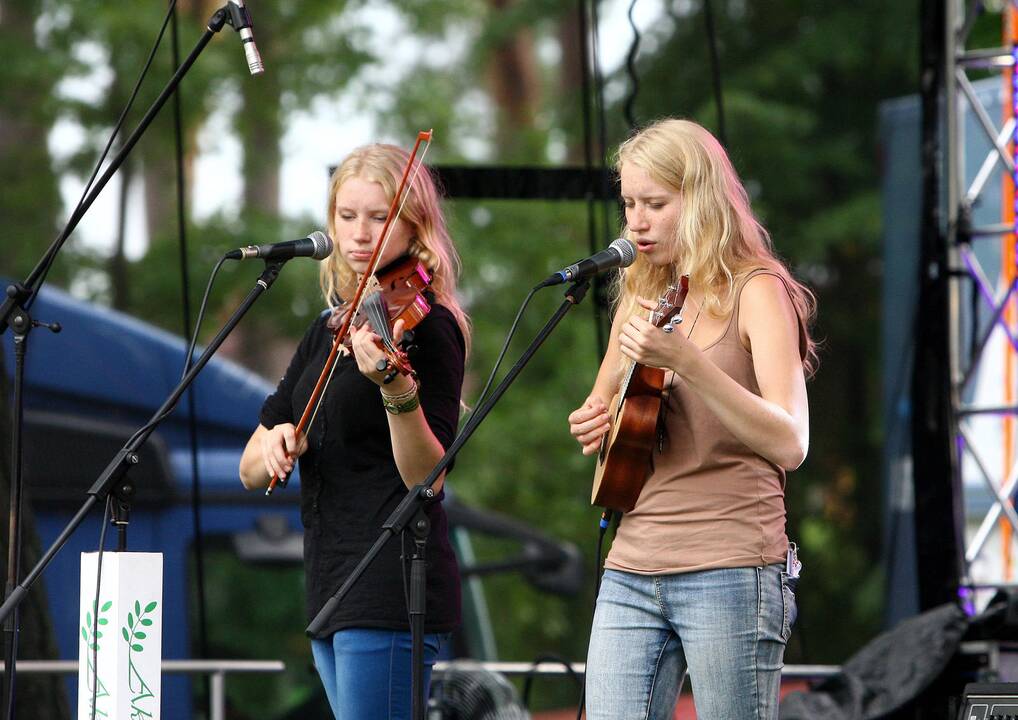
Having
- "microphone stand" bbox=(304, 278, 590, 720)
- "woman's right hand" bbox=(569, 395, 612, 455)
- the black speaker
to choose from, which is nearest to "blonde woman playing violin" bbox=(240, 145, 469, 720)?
"microphone stand" bbox=(304, 278, 590, 720)

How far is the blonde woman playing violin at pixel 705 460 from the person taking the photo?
7.28 ft

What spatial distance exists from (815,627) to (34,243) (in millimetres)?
6931

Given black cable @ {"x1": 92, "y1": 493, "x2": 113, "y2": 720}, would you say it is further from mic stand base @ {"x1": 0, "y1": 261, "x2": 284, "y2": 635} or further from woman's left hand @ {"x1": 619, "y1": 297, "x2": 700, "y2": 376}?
woman's left hand @ {"x1": 619, "y1": 297, "x2": 700, "y2": 376}

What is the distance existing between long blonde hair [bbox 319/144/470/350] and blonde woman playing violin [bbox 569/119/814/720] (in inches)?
15.7

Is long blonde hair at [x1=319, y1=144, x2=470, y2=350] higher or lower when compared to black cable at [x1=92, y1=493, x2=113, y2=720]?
higher

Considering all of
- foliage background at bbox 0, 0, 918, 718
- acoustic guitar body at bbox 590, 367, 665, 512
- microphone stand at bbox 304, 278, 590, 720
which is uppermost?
foliage background at bbox 0, 0, 918, 718

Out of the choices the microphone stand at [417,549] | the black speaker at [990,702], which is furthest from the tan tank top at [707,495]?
the black speaker at [990,702]

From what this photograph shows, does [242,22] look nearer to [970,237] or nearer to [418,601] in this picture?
[418,601]

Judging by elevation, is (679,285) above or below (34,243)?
below

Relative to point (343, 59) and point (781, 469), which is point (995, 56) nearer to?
point (781, 469)

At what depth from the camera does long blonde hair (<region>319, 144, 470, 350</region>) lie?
257 cm

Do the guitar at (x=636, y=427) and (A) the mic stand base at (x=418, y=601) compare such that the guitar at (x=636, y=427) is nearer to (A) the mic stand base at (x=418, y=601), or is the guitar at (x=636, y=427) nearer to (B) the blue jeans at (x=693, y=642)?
(B) the blue jeans at (x=693, y=642)

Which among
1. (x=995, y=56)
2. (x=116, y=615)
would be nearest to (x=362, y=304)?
(x=116, y=615)

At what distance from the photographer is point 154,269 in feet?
34.6
